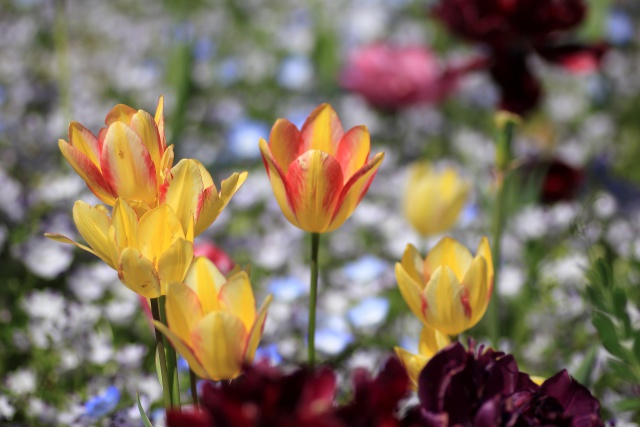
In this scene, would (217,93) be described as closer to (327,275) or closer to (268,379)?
(327,275)

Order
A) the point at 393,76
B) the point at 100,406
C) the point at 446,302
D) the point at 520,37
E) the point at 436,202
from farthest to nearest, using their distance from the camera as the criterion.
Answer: the point at 393,76 < the point at 520,37 < the point at 436,202 < the point at 100,406 < the point at 446,302

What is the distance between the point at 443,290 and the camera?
29.4 inches

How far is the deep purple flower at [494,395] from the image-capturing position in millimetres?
631

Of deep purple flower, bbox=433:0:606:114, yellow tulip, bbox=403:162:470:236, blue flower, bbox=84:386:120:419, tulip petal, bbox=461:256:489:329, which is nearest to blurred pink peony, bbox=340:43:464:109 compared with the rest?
deep purple flower, bbox=433:0:606:114

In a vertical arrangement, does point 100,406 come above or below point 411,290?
below

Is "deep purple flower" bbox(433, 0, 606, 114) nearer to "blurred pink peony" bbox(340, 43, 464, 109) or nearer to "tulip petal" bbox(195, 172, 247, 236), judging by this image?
"blurred pink peony" bbox(340, 43, 464, 109)

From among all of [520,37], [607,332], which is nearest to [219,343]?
[607,332]

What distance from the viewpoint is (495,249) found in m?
1.13

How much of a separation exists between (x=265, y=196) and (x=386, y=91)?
54 centimetres

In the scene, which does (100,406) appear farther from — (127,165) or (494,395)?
(494,395)

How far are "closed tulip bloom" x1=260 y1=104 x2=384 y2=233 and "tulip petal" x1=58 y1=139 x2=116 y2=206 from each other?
16 cm

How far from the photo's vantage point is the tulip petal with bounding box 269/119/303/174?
0.80 metres

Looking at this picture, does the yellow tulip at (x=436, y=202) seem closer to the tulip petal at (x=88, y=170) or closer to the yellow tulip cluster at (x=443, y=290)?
the yellow tulip cluster at (x=443, y=290)

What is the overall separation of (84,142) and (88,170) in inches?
1.8
